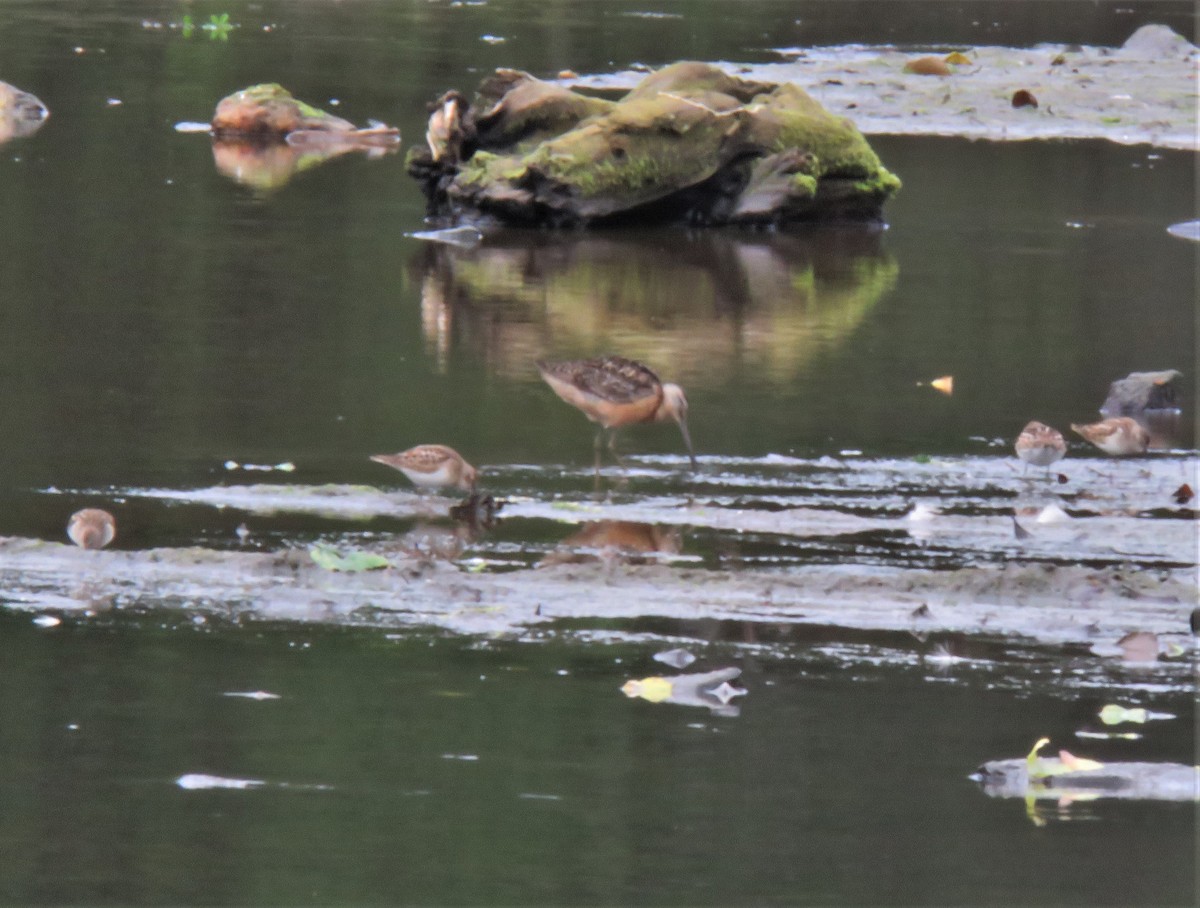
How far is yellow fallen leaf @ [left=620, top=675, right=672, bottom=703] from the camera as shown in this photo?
22.2 feet

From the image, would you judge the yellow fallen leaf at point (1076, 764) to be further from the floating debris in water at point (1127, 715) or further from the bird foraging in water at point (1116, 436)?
the bird foraging in water at point (1116, 436)

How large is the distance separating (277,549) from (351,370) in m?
3.66

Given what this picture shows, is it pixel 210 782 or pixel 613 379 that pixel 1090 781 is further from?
pixel 613 379

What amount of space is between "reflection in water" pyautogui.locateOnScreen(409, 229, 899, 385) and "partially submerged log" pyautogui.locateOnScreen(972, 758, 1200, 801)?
5785 mm

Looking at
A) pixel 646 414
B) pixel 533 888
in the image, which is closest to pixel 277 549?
pixel 646 414

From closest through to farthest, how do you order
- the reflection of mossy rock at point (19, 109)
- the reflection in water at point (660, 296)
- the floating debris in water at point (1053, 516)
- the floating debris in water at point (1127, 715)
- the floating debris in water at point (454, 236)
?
the floating debris in water at point (1127, 715) < the floating debris in water at point (1053, 516) < the reflection in water at point (660, 296) < the floating debris in water at point (454, 236) < the reflection of mossy rock at point (19, 109)

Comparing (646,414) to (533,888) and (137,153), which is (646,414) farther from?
(137,153)

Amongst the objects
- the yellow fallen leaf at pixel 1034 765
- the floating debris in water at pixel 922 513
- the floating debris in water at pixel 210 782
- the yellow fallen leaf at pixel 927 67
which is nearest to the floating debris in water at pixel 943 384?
the floating debris in water at pixel 922 513

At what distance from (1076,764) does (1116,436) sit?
4.27 meters

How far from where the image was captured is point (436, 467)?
9023mm

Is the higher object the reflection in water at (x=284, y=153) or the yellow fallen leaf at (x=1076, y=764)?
the yellow fallen leaf at (x=1076, y=764)

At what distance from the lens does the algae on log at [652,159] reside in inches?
660

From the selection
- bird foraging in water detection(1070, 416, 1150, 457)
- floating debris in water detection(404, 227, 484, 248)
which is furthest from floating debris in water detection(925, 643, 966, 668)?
floating debris in water detection(404, 227, 484, 248)

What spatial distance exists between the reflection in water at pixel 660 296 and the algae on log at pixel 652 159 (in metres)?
0.29
